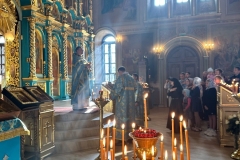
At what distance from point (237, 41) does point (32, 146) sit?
431 inches

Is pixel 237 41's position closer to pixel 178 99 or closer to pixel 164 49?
pixel 164 49

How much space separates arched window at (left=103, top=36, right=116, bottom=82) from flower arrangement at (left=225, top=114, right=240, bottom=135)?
34.6ft

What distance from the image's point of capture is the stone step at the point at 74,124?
18.7 ft

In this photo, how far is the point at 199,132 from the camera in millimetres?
6875

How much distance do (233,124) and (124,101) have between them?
241 cm

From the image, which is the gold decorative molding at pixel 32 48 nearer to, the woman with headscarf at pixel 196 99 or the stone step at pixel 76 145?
the stone step at pixel 76 145

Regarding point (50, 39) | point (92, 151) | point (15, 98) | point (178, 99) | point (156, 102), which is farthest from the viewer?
point (156, 102)

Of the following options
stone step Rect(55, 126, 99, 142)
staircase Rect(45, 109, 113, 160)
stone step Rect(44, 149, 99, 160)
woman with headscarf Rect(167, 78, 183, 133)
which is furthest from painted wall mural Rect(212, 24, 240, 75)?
stone step Rect(44, 149, 99, 160)

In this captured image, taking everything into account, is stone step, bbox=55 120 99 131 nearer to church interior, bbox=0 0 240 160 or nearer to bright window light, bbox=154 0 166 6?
church interior, bbox=0 0 240 160

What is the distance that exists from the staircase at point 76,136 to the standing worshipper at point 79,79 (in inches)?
27.6

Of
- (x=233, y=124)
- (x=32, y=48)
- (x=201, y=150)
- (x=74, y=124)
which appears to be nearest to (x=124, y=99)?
(x=74, y=124)

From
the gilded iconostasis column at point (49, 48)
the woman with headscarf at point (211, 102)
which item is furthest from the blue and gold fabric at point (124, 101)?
the gilded iconostasis column at point (49, 48)

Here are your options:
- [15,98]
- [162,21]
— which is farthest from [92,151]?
[162,21]

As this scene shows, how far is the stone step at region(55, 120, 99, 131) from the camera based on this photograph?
18.7 feet
